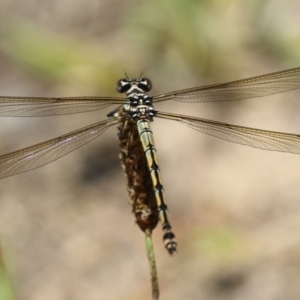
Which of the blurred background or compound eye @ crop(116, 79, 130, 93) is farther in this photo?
the blurred background

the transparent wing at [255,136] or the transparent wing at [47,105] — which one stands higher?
the transparent wing at [47,105]

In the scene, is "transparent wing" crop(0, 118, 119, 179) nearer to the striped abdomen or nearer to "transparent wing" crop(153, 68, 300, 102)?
the striped abdomen

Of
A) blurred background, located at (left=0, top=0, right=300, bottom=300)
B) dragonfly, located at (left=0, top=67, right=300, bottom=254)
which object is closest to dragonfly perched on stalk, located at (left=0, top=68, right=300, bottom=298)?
dragonfly, located at (left=0, top=67, right=300, bottom=254)

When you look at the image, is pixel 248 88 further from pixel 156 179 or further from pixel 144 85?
pixel 156 179

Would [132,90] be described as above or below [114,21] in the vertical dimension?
below

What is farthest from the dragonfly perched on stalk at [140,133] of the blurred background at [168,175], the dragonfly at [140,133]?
the blurred background at [168,175]

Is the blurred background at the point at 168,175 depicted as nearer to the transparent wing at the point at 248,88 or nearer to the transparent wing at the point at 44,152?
the transparent wing at the point at 248,88

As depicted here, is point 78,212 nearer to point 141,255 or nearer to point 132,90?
point 141,255

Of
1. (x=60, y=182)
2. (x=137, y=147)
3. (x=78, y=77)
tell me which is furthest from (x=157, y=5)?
(x=137, y=147)
